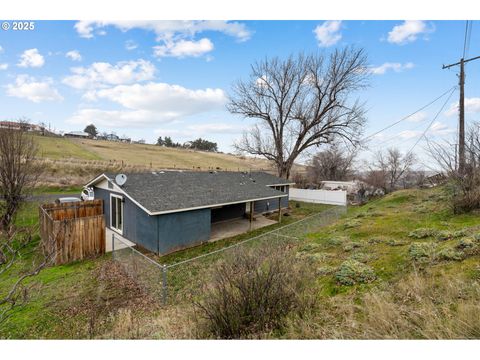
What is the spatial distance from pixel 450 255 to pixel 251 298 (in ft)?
15.5

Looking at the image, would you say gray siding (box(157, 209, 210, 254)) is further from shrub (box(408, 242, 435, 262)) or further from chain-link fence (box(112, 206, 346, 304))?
shrub (box(408, 242, 435, 262))

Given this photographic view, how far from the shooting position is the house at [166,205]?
32.2ft

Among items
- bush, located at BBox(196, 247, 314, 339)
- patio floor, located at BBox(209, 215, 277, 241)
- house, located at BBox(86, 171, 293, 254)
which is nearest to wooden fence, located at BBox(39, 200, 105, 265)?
house, located at BBox(86, 171, 293, 254)

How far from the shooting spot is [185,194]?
38.2 ft

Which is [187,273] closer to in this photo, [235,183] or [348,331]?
[348,331]

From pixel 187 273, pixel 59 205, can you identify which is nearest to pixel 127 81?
pixel 59 205

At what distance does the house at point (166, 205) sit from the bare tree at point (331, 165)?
24.2 m

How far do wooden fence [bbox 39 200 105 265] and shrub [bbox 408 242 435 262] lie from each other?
1078 cm

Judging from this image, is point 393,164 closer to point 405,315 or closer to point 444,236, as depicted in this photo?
point 444,236

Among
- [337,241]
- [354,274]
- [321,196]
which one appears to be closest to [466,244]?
[354,274]

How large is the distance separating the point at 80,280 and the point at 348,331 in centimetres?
794

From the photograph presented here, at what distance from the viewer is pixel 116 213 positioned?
12.3 metres

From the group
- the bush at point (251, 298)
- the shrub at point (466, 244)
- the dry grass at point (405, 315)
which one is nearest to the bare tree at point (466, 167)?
the shrub at point (466, 244)

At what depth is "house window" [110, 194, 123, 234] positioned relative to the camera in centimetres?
1195
